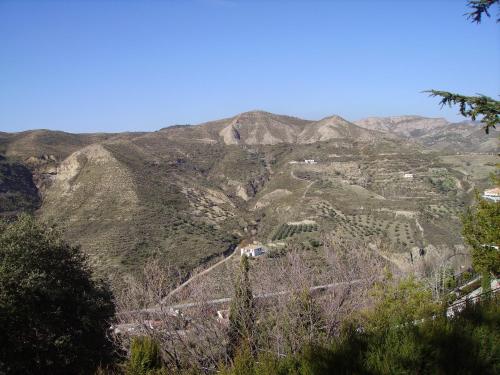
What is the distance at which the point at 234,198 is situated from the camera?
91188 millimetres

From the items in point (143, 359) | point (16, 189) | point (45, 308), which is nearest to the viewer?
point (143, 359)

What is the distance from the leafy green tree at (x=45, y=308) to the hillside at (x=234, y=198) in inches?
117

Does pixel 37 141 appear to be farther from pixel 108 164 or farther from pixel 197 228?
pixel 197 228

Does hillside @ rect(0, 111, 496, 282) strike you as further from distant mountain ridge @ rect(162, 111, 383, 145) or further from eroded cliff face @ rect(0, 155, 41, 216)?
distant mountain ridge @ rect(162, 111, 383, 145)

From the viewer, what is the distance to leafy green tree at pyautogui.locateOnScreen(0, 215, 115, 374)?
44.7 ft

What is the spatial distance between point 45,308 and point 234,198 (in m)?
76.6

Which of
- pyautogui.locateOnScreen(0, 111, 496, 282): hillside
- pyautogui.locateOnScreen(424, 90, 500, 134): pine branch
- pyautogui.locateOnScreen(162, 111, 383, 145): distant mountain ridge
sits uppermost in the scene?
pyautogui.locateOnScreen(162, 111, 383, 145): distant mountain ridge

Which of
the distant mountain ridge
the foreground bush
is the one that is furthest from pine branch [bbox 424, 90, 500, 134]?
the distant mountain ridge

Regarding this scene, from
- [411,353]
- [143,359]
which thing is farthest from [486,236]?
[143,359]

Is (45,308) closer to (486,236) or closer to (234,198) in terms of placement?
(486,236)

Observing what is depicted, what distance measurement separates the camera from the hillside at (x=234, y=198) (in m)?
44.8

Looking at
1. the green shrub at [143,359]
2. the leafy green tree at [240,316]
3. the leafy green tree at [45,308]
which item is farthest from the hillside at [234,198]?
the green shrub at [143,359]

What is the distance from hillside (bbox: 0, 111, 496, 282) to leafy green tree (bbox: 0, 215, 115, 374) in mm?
2973

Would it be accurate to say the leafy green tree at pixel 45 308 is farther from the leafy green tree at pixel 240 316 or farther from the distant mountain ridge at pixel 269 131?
the distant mountain ridge at pixel 269 131
